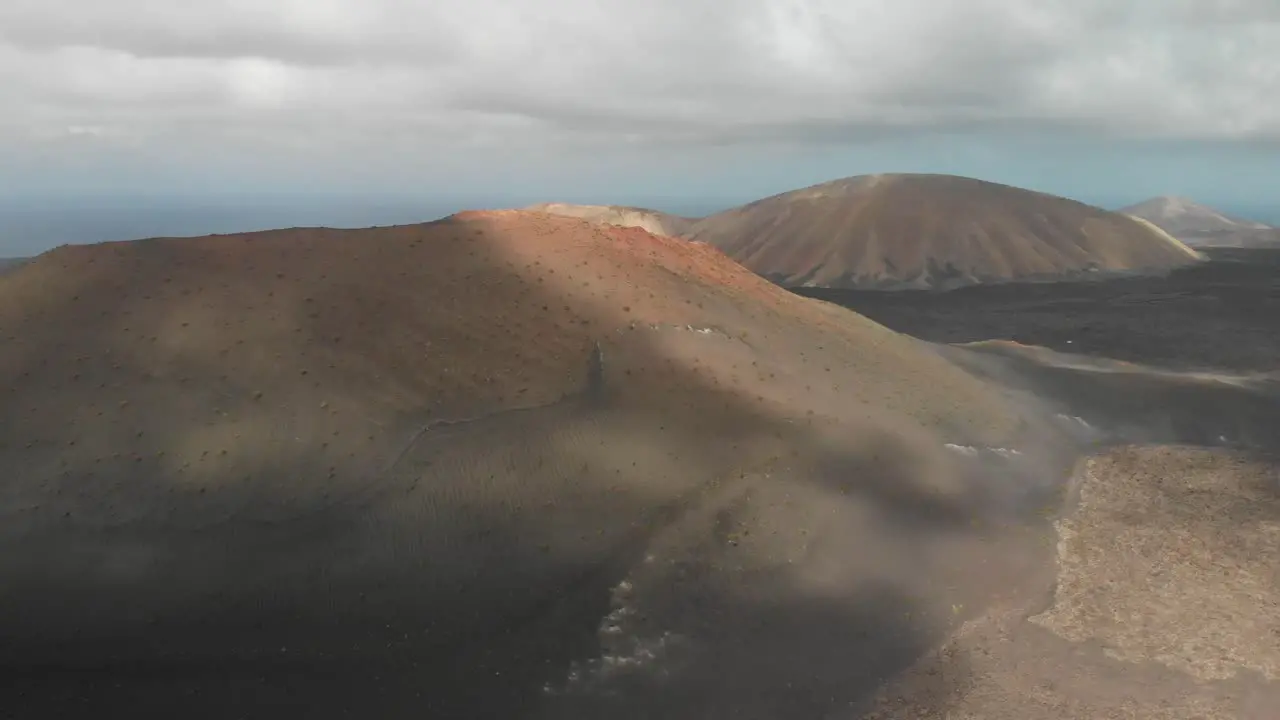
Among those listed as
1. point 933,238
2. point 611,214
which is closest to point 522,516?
point 611,214

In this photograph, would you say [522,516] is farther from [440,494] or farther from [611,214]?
[611,214]

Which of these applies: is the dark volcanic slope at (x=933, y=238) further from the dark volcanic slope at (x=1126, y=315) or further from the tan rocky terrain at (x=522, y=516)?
the tan rocky terrain at (x=522, y=516)

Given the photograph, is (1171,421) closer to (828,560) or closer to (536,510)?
(828,560)

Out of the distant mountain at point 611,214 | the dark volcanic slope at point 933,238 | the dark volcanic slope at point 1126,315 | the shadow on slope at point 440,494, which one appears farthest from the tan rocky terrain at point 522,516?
the distant mountain at point 611,214

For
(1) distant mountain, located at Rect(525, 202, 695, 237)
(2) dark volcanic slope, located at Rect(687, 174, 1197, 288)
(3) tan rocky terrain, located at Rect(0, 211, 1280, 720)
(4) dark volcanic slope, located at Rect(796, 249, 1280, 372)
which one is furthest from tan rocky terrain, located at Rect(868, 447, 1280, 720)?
(1) distant mountain, located at Rect(525, 202, 695, 237)

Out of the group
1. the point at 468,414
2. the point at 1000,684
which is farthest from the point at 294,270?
the point at 1000,684

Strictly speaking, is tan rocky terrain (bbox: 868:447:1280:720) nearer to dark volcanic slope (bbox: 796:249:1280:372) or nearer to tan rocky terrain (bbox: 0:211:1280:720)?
tan rocky terrain (bbox: 0:211:1280:720)
